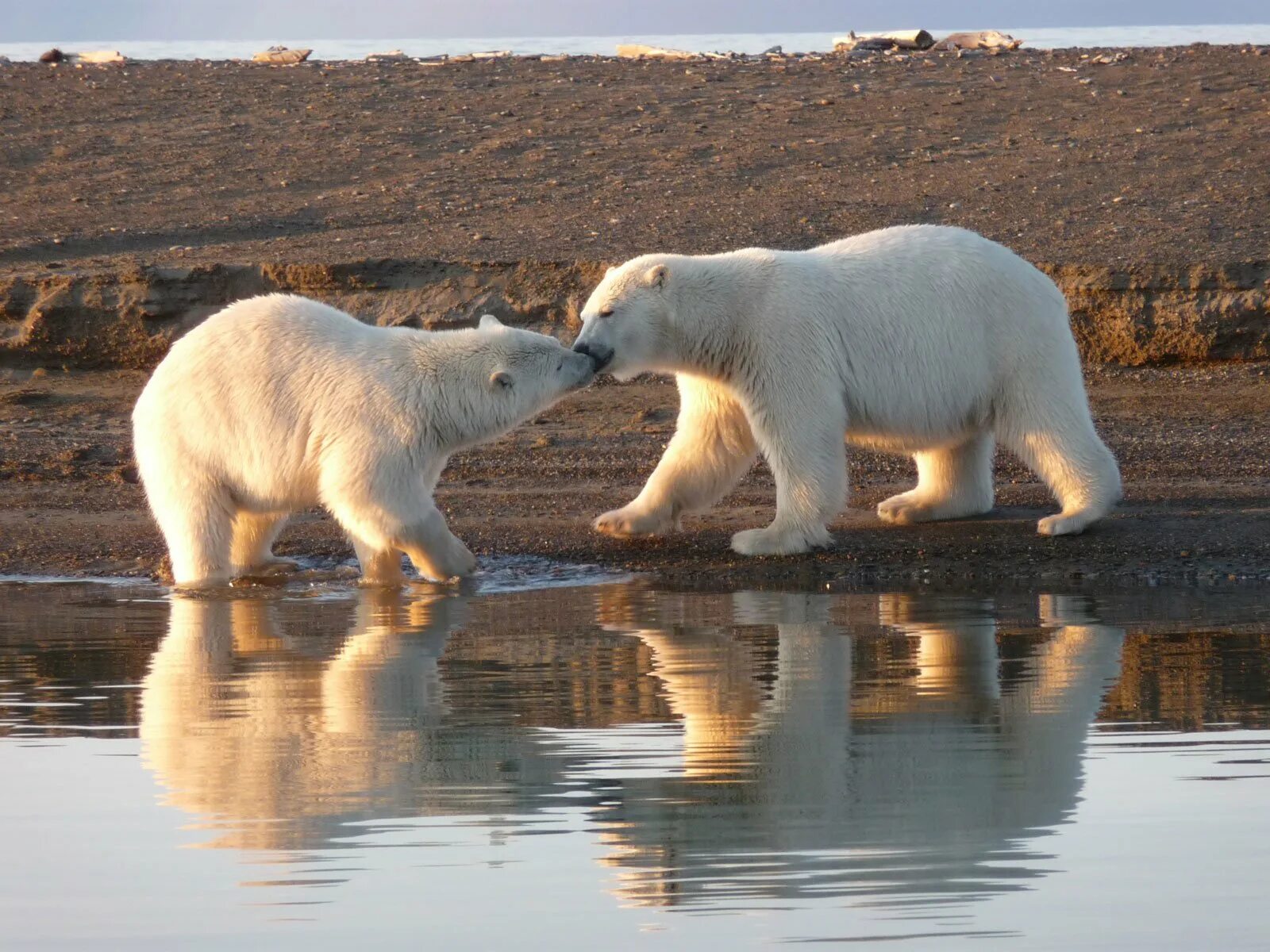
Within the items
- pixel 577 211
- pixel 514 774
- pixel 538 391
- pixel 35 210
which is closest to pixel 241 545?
pixel 538 391

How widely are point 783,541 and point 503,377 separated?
5.08ft

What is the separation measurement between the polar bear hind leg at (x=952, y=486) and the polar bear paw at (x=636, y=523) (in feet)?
3.95

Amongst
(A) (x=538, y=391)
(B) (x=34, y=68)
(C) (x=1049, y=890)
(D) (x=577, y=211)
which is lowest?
(C) (x=1049, y=890)

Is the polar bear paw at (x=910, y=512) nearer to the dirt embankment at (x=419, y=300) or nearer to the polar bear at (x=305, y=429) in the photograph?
the polar bear at (x=305, y=429)

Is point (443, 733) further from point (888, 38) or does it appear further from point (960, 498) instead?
point (888, 38)

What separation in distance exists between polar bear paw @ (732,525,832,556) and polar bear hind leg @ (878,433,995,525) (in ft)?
2.72

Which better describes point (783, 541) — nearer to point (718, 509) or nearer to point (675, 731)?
point (718, 509)

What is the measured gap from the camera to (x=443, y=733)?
19.0 ft

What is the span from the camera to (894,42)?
2291cm

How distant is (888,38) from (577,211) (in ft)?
26.5

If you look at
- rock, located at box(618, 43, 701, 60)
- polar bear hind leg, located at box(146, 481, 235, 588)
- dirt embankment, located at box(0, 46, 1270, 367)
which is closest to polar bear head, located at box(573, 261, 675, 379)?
polar bear hind leg, located at box(146, 481, 235, 588)

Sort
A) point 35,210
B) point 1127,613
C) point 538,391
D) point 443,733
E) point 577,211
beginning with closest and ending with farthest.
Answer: point 443,733 < point 1127,613 < point 538,391 < point 577,211 < point 35,210

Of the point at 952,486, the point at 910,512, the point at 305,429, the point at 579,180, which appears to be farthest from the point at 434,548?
the point at 579,180

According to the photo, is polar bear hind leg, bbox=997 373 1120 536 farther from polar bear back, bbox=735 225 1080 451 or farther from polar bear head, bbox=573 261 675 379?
polar bear head, bbox=573 261 675 379
